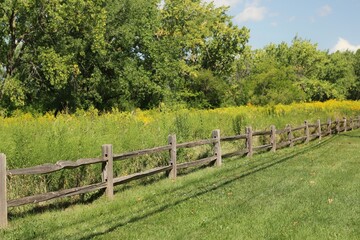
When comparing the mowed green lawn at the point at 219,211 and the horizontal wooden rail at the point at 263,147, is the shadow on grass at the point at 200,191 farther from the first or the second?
the horizontal wooden rail at the point at 263,147

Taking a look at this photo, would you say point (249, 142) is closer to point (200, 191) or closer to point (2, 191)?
point (200, 191)

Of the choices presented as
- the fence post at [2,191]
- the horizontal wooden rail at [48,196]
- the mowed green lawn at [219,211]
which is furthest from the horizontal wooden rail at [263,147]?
the fence post at [2,191]

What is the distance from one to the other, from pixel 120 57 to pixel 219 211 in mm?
28767

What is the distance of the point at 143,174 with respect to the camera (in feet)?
30.5

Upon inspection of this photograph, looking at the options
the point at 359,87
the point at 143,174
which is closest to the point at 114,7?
the point at 143,174

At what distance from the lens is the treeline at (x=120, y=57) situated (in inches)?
1047

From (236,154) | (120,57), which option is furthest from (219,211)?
(120,57)

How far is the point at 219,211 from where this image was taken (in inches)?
280

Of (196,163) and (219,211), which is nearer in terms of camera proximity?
(219,211)

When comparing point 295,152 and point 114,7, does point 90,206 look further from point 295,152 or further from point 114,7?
point 114,7

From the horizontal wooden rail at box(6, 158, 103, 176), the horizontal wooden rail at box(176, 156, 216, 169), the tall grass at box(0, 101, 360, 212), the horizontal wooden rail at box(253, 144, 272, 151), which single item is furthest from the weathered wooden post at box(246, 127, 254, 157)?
the horizontal wooden rail at box(6, 158, 103, 176)

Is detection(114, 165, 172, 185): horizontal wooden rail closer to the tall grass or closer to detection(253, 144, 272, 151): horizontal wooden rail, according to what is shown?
the tall grass

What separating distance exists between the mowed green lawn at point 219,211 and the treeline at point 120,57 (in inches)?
653

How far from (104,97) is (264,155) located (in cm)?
2243
